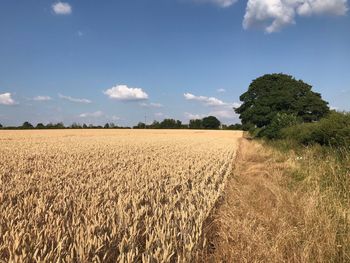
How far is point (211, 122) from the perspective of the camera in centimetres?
12375

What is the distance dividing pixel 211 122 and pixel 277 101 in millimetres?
79315

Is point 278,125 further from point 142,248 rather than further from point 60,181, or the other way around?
point 142,248

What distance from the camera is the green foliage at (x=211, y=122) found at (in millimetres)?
123438

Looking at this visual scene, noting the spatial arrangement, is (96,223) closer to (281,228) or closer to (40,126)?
(281,228)

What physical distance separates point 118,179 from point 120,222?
385 centimetres

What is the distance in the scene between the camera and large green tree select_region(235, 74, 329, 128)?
147 ft

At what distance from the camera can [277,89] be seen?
4938 centimetres

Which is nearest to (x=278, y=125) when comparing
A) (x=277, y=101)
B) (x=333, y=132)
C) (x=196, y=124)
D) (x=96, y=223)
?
(x=277, y=101)

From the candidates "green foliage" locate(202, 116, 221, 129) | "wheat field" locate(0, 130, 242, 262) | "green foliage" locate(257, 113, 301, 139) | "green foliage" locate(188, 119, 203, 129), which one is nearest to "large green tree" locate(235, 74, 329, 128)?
"green foliage" locate(257, 113, 301, 139)

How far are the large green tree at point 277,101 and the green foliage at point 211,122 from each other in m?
70.1

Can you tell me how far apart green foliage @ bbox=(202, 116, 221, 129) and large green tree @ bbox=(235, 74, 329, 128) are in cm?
7013

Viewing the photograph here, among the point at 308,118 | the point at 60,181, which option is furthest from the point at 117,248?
the point at 308,118

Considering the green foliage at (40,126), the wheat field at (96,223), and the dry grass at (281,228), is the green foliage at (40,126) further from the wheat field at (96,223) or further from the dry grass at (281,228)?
the dry grass at (281,228)

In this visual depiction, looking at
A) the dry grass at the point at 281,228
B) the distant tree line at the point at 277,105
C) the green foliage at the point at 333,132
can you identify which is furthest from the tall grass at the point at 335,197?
the distant tree line at the point at 277,105
